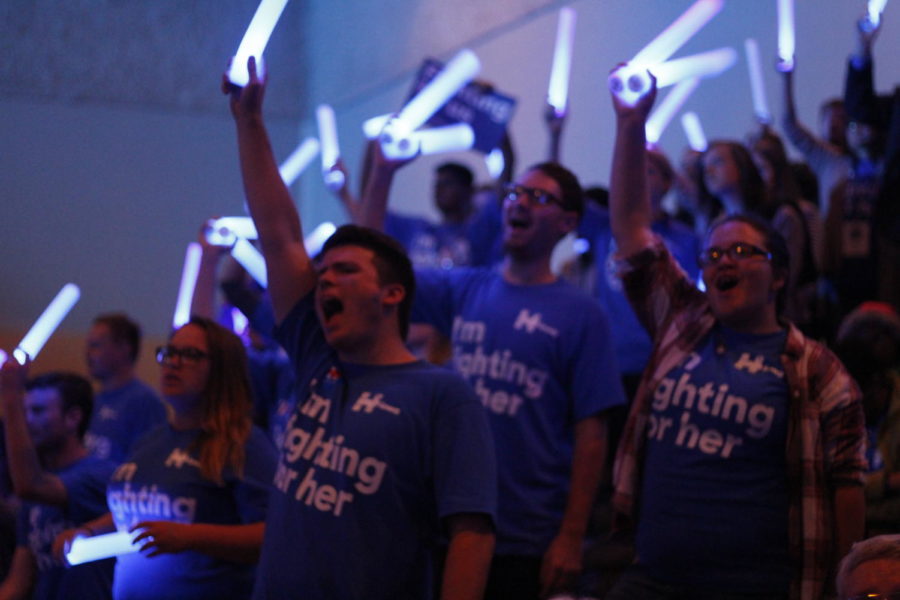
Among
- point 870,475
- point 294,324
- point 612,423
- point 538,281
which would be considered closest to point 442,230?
point 612,423

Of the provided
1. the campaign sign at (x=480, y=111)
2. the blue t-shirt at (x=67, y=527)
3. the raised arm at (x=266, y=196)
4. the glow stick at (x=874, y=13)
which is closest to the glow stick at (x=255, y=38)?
the raised arm at (x=266, y=196)

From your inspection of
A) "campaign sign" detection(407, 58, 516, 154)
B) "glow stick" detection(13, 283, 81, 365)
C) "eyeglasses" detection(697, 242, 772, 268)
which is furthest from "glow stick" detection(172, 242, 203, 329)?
"eyeglasses" detection(697, 242, 772, 268)

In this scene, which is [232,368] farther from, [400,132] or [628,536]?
[628,536]

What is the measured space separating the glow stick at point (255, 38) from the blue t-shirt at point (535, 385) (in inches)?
38.3

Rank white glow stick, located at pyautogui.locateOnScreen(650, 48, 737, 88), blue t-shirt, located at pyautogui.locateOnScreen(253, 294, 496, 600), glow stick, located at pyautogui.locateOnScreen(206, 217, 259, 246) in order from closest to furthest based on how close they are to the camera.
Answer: blue t-shirt, located at pyautogui.locateOnScreen(253, 294, 496, 600), white glow stick, located at pyautogui.locateOnScreen(650, 48, 737, 88), glow stick, located at pyautogui.locateOnScreen(206, 217, 259, 246)

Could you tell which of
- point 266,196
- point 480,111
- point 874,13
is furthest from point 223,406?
point 874,13

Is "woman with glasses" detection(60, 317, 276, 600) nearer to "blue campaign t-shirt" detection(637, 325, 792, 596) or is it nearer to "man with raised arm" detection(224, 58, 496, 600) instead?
"man with raised arm" detection(224, 58, 496, 600)

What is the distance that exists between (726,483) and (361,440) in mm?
825

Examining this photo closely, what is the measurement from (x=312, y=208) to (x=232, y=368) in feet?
17.6

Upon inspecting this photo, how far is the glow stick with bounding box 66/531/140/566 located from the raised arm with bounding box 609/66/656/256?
1.31 meters

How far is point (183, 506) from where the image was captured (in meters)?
2.66

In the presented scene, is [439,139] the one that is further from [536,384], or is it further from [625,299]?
[625,299]

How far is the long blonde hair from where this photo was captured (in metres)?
2.71

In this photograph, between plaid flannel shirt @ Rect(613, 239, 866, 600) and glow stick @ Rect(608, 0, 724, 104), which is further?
glow stick @ Rect(608, 0, 724, 104)
